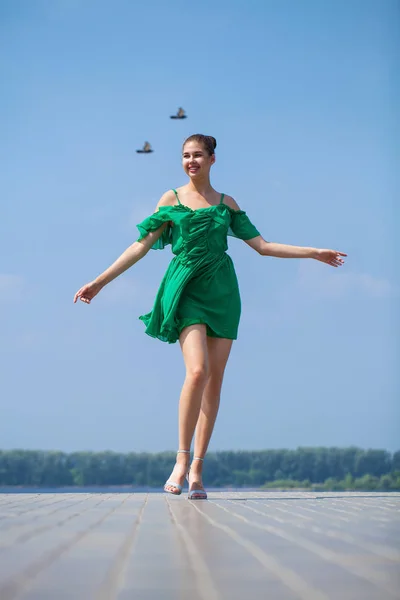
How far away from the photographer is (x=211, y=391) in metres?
5.04

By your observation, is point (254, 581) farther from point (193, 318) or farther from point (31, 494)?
point (31, 494)

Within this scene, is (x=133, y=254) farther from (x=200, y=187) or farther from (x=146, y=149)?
(x=146, y=149)

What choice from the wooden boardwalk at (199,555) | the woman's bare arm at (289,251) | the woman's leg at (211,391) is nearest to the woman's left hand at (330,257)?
the woman's bare arm at (289,251)

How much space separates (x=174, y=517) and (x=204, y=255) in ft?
6.59

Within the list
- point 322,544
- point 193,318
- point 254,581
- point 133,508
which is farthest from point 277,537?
point 193,318

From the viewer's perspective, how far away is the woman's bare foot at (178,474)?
181 inches

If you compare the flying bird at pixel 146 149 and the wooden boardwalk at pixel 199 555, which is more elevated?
the flying bird at pixel 146 149

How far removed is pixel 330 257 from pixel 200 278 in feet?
2.55

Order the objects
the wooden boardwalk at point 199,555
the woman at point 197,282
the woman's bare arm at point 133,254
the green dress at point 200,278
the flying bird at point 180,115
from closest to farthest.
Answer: the wooden boardwalk at point 199,555 → the woman at point 197,282 → the green dress at point 200,278 → the woman's bare arm at point 133,254 → the flying bird at point 180,115

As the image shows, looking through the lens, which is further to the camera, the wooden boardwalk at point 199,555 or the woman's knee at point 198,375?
the woman's knee at point 198,375

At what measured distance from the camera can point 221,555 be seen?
192 cm

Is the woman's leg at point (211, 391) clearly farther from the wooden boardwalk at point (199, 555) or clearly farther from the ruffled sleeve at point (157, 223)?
the wooden boardwalk at point (199, 555)

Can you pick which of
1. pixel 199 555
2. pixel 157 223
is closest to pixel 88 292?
pixel 157 223

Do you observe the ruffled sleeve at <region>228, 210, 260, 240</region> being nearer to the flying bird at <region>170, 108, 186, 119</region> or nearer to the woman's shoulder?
the woman's shoulder
